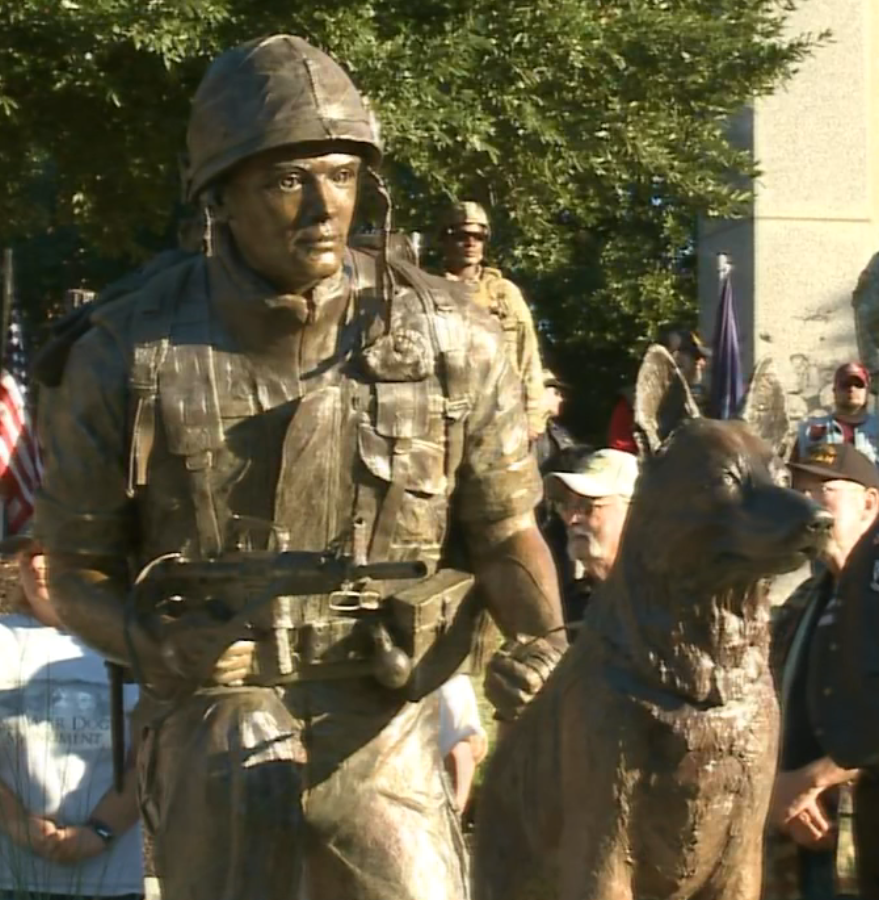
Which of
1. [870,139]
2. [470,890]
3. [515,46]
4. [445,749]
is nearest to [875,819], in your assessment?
[445,749]

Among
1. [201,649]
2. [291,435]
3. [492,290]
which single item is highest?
[291,435]

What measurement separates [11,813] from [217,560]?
2.69 metres

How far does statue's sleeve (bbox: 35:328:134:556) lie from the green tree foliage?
885 centimetres

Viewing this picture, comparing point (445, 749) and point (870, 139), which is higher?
point (870, 139)

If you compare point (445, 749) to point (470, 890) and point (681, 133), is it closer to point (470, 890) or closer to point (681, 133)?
point (470, 890)

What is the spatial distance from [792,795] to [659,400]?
224 cm

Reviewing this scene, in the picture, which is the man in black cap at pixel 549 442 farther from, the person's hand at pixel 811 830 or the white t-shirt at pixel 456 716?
the person's hand at pixel 811 830

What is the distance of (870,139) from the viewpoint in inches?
696

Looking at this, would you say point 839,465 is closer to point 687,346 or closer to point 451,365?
point 451,365

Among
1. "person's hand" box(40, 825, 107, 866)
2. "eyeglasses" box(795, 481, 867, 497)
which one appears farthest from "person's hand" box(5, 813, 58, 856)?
"eyeglasses" box(795, 481, 867, 497)

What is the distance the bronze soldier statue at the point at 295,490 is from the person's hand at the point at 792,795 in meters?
2.14

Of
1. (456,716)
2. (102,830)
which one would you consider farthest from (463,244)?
(102,830)

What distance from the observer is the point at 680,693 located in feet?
16.6

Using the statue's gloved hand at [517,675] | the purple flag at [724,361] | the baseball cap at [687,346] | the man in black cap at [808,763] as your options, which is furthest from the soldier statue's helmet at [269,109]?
the baseball cap at [687,346]
